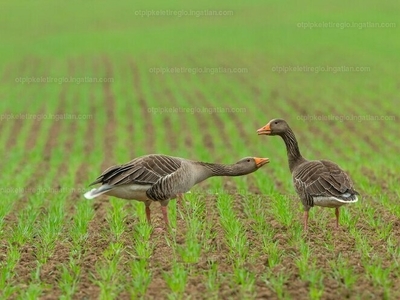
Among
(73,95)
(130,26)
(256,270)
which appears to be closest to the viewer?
(256,270)

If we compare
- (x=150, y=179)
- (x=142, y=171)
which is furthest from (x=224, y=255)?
(x=142, y=171)

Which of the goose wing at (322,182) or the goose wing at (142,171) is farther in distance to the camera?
the goose wing at (142,171)

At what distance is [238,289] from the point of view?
841 cm

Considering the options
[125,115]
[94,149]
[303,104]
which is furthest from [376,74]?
[94,149]

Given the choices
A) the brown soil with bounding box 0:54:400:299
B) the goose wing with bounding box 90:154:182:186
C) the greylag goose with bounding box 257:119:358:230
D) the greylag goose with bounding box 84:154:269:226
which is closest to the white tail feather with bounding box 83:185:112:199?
the greylag goose with bounding box 84:154:269:226

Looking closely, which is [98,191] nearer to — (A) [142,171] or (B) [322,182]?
(A) [142,171]

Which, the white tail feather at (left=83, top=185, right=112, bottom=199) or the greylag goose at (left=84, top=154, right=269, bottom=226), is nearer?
the white tail feather at (left=83, top=185, right=112, bottom=199)

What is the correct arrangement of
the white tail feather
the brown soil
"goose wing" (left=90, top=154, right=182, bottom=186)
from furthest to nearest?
"goose wing" (left=90, top=154, right=182, bottom=186), the white tail feather, the brown soil

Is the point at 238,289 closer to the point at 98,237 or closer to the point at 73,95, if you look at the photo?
the point at 98,237

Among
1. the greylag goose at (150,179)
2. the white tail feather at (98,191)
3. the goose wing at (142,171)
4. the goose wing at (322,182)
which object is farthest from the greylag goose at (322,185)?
the white tail feather at (98,191)

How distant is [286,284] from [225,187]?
25.2 ft

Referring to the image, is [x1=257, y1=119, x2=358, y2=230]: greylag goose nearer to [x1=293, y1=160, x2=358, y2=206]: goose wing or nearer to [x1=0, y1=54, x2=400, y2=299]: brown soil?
[x1=293, y1=160, x2=358, y2=206]: goose wing

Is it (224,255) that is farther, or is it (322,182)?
(322,182)

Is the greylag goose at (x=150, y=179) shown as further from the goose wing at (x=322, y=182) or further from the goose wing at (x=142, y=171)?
the goose wing at (x=322, y=182)
